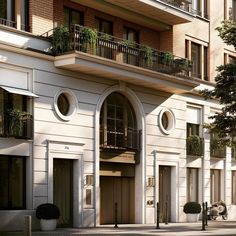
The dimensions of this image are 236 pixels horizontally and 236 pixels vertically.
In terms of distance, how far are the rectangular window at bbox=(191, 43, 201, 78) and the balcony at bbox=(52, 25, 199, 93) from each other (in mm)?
2893

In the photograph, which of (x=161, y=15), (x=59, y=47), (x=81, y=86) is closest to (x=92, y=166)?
(x=81, y=86)

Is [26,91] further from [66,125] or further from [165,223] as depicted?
[165,223]

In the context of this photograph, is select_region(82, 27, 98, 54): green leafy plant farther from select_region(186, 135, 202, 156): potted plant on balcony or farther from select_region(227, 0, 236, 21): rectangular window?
select_region(227, 0, 236, 21): rectangular window

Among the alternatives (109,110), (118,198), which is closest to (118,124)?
(109,110)

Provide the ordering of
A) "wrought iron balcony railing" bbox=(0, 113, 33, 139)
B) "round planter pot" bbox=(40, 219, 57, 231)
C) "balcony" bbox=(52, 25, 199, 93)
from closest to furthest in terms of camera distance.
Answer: "wrought iron balcony railing" bbox=(0, 113, 33, 139)
"round planter pot" bbox=(40, 219, 57, 231)
"balcony" bbox=(52, 25, 199, 93)

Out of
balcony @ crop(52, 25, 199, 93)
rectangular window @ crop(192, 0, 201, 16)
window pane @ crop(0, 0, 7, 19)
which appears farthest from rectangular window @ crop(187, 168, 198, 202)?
window pane @ crop(0, 0, 7, 19)

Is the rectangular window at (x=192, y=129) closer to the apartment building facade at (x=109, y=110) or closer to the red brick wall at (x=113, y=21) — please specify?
the apartment building facade at (x=109, y=110)

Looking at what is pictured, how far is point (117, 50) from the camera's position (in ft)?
99.3

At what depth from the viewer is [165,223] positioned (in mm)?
32812

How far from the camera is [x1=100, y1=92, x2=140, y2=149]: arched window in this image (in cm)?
3091

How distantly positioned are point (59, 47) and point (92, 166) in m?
5.51

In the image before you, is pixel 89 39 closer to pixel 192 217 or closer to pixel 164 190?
pixel 164 190

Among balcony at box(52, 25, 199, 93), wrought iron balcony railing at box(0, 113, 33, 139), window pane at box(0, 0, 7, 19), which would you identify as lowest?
wrought iron balcony railing at box(0, 113, 33, 139)

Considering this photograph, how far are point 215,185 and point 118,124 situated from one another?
34.3ft
